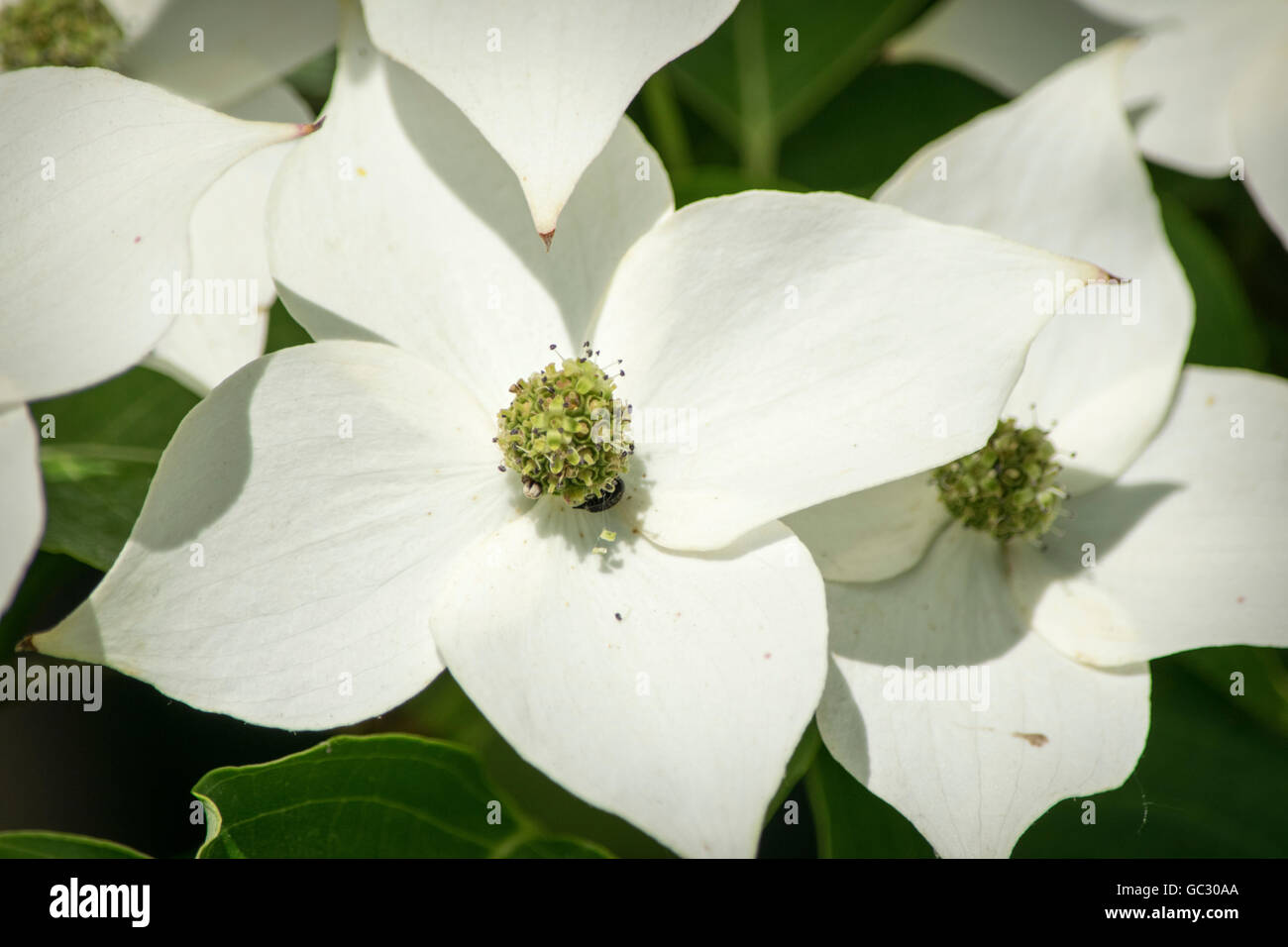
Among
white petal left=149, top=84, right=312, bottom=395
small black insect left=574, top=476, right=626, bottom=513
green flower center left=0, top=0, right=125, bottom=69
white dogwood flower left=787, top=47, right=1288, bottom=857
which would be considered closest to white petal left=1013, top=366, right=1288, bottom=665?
white dogwood flower left=787, top=47, right=1288, bottom=857

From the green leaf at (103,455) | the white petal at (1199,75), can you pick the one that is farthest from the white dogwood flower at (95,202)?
the white petal at (1199,75)

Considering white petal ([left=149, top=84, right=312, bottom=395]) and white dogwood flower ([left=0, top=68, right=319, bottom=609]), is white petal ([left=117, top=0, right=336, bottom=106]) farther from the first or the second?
white dogwood flower ([left=0, top=68, right=319, bottom=609])

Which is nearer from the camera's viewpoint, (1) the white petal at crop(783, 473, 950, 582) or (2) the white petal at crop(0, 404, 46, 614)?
(2) the white petal at crop(0, 404, 46, 614)

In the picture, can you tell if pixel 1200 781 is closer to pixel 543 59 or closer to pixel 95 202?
pixel 543 59

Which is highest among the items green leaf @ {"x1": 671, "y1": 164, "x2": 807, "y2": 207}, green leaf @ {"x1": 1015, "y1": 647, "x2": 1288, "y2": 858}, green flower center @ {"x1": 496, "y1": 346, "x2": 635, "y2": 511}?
green leaf @ {"x1": 671, "y1": 164, "x2": 807, "y2": 207}

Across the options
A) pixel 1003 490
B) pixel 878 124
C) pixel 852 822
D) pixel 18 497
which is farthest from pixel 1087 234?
pixel 18 497

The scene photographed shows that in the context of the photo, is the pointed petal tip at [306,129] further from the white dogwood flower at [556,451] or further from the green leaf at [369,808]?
the green leaf at [369,808]
